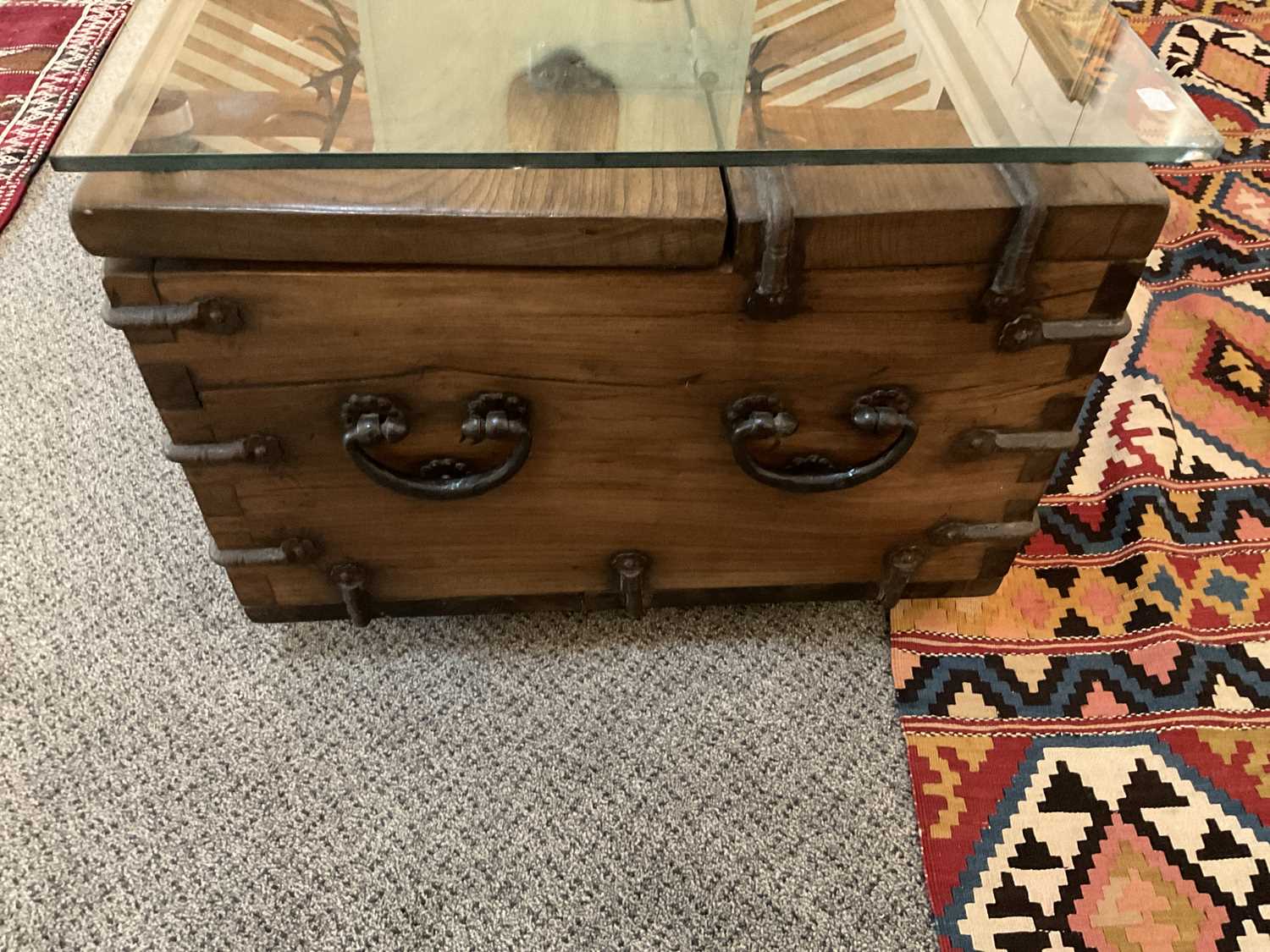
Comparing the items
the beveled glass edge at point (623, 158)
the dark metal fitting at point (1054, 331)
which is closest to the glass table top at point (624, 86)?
the beveled glass edge at point (623, 158)

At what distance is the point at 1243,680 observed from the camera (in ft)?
3.07

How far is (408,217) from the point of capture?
2.02ft

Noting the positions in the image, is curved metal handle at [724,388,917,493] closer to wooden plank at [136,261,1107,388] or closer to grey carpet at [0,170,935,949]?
wooden plank at [136,261,1107,388]

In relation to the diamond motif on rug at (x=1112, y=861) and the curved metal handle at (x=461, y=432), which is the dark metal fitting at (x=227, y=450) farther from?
the diamond motif on rug at (x=1112, y=861)

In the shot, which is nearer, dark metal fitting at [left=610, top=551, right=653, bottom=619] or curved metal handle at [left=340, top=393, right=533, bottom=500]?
curved metal handle at [left=340, top=393, right=533, bottom=500]

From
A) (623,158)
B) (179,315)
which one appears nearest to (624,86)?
(623,158)

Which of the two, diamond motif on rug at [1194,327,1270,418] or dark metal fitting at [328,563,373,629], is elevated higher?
dark metal fitting at [328,563,373,629]

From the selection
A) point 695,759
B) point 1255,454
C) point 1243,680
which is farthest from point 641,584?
point 1255,454

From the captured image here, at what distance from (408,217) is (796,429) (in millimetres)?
335

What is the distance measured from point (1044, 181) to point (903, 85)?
0.13m

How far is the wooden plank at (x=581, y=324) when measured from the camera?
0.66 m

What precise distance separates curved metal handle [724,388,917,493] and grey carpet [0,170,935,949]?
26 cm

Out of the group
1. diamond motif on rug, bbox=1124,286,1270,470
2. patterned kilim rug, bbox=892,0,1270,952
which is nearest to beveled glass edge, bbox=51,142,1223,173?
patterned kilim rug, bbox=892,0,1270,952

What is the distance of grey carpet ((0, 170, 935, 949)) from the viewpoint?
79cm
